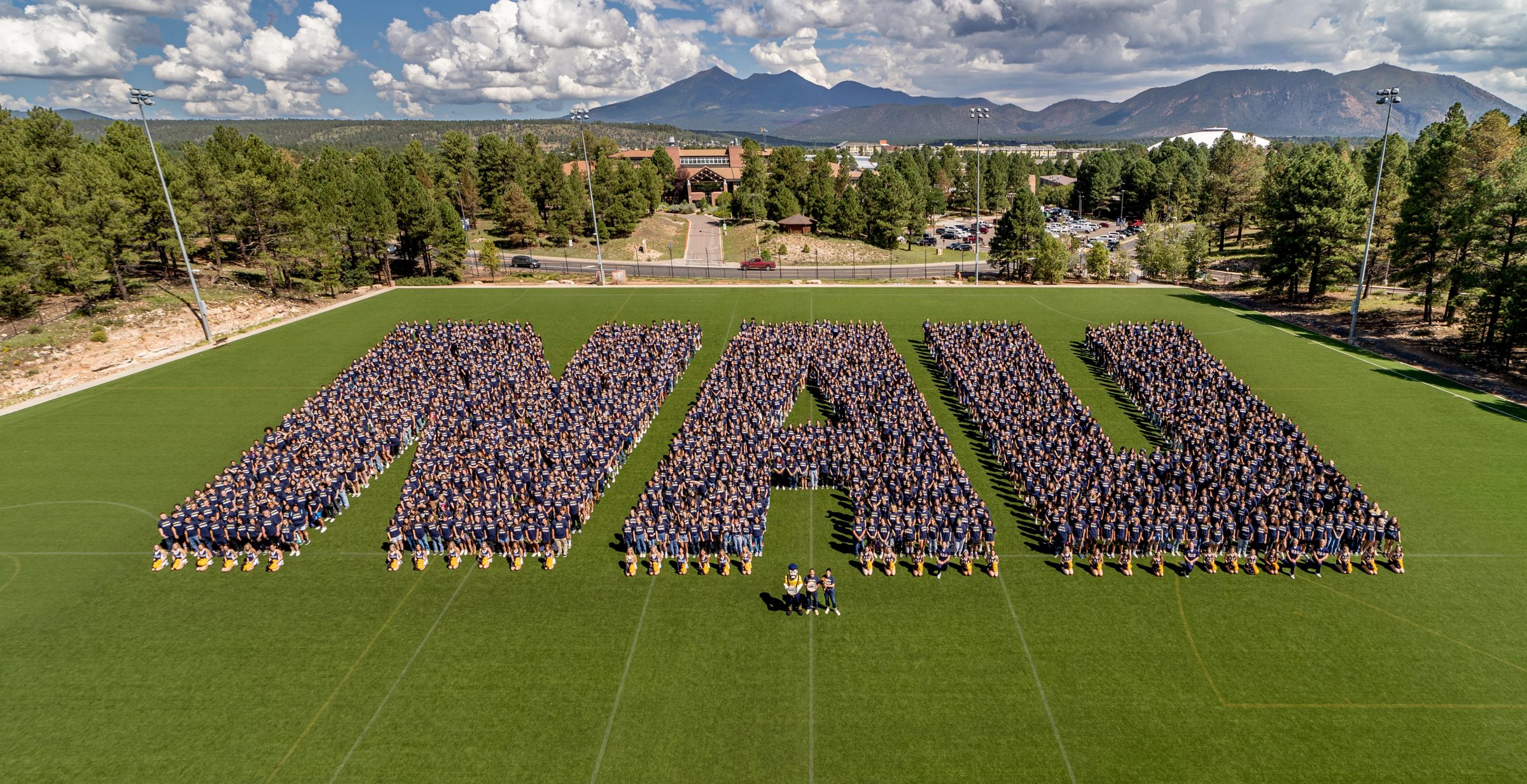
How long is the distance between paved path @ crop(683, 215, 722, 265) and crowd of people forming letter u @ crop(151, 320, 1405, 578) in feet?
128

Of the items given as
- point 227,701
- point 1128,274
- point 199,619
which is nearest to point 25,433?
point 199,619

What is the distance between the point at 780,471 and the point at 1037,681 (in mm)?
8499

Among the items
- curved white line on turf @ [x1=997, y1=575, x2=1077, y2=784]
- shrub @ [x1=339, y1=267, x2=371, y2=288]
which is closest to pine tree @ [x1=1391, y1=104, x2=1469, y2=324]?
curved white line on turf @ [x1=997, y1=575, x2=1077, y2=784]

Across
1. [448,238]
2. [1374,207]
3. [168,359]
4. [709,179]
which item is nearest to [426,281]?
[448,238]

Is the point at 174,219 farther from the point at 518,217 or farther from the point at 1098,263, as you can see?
the point at 1098,263

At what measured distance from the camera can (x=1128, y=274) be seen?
4862cm

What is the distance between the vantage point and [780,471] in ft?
61.6

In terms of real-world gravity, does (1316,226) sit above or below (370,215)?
below

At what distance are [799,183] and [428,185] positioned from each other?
43133 millimetres

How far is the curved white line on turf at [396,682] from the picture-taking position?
10.9m

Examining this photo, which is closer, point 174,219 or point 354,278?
point 174,219

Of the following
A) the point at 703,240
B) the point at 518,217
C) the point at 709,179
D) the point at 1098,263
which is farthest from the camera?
the point at 709,179

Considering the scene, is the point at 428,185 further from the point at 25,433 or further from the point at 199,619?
the point at 199,619

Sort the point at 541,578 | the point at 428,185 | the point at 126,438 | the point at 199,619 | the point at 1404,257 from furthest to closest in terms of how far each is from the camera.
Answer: the point at 428,185, the point at 1404,257, the point at 126,438, the point at 541,578, the point at 199,619
